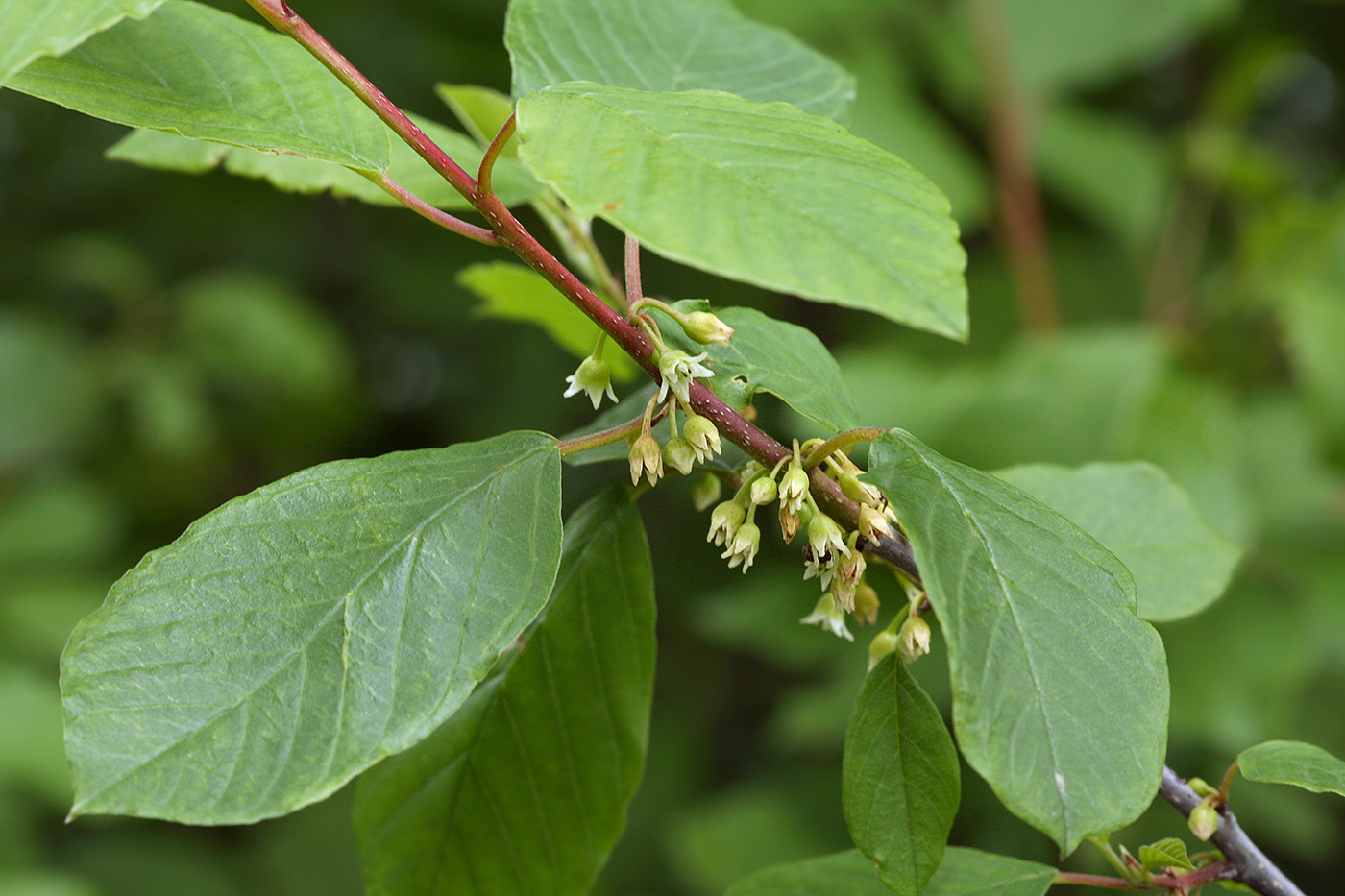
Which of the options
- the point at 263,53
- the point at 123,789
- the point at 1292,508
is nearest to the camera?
the point at 123,789

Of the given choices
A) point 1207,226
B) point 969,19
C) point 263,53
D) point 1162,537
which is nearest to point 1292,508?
point 1207,226

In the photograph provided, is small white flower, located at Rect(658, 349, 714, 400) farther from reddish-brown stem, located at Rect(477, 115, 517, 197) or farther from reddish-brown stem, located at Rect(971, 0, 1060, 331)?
reddish-brown stem, located at Rect(971, 0, 1060, 331)

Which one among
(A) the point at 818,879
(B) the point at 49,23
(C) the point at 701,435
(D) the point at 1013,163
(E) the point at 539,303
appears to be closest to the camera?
(B) the point at 49,23

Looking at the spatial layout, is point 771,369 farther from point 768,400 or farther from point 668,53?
point 768,400

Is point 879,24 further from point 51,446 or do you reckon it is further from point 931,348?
point 51,446

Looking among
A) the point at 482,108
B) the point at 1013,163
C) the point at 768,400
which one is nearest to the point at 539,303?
the point at 482,108

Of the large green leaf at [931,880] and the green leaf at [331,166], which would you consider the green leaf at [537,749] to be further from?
the green leaf at [331,166]
